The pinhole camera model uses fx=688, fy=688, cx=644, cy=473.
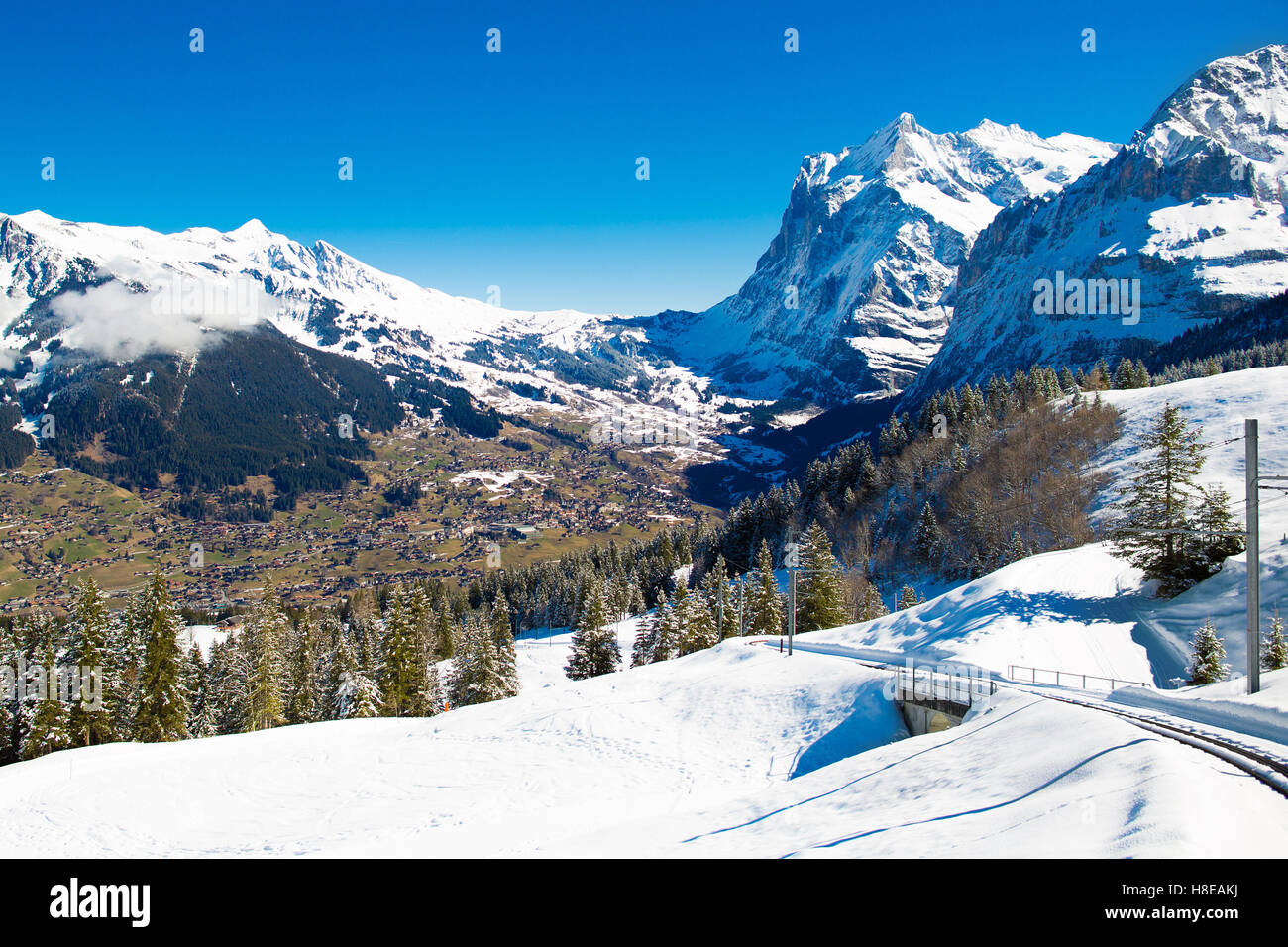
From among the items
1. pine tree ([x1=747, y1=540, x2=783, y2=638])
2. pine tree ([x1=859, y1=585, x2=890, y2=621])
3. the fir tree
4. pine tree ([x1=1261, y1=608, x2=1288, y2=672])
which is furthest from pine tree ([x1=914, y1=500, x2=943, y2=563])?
the fir tree

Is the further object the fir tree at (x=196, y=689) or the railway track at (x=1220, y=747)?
the fir tree at (x=196, y=689)

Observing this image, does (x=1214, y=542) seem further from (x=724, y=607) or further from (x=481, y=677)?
(x=481, y=677)

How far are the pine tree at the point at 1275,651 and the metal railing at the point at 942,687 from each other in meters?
11.8

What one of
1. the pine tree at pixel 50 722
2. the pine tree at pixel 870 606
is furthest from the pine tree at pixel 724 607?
the pine tree at pixel 50 722

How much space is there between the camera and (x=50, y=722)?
41.6 m

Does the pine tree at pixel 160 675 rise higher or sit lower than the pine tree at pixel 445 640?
higher

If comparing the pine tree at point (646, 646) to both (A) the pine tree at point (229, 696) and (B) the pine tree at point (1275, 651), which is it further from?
(B) the pine tree at point (1275, 651)

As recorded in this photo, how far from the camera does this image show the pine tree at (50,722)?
40.9m

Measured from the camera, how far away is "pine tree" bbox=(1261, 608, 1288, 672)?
29.7 metres
